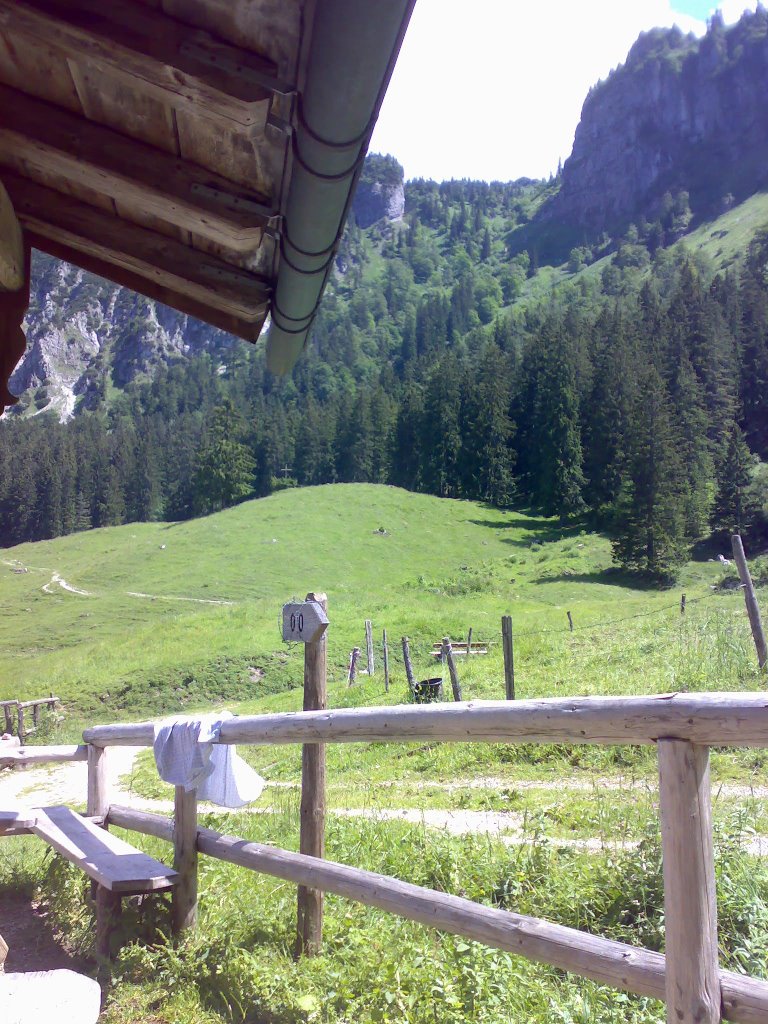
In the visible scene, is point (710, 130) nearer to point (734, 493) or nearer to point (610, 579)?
point (734, 493)

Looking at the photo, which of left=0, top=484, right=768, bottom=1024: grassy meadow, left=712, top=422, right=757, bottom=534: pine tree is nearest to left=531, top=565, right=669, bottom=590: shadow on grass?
left=0, top=484, right=768, bottom=1024: grassy meadow

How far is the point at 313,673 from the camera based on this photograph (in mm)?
5047

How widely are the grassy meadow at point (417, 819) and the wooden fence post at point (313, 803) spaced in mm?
139

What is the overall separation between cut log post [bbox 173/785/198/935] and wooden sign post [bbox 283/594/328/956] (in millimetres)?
633

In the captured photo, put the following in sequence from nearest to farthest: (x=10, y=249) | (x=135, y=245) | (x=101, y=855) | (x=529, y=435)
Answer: (x=10, y=249) → (x=135, y=245) → (x=101, y=855) → (x=529, y=435)

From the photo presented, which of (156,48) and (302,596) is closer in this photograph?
(156,48)

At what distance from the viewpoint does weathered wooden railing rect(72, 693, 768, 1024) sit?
249 centimetres

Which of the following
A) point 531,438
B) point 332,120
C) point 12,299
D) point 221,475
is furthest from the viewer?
point 221,475

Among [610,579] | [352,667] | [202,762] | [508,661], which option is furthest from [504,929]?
[610,579]

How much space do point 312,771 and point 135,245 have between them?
9.99 feet

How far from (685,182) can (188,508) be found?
140 metres

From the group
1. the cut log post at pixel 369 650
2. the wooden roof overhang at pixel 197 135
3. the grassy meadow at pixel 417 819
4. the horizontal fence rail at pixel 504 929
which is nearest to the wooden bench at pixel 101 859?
the grassy meadow at pixel 417 819

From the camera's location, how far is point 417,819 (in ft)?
26.3

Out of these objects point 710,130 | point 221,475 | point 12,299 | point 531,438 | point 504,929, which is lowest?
point 504,929
